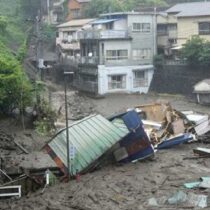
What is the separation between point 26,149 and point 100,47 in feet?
80.5

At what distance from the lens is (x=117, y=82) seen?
155 ft

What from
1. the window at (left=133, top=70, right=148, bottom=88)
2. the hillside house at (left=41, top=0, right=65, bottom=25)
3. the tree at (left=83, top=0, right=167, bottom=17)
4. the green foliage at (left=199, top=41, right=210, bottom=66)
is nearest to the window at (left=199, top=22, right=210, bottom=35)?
the green foliage at (left=199, top=41, right=210, bottom=66)

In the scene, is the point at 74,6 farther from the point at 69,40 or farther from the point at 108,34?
the point at 108,34

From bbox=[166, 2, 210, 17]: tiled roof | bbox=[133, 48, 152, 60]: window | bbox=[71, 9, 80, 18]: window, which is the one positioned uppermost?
bbox=[71, 9, 80, 18]: window

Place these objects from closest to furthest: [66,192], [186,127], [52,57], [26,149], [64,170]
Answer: [66,192], [64,170], [26,149], [186,127], [52,57]

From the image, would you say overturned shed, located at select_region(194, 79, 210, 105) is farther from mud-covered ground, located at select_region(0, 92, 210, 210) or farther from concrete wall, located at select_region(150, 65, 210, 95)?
mud-covered ground, located at select_region(0, 92, 210, 210)

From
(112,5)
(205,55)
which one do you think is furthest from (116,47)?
(112,5)

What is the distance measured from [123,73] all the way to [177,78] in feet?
18.9

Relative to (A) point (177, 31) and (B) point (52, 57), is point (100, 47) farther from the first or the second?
(B) point (52, 57)

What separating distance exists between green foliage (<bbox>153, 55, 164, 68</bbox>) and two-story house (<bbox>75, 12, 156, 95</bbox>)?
0.57 meters

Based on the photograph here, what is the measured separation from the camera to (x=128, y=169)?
20.3 meters

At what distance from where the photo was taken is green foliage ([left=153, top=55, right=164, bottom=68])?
47.9m

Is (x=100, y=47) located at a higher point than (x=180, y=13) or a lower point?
lower

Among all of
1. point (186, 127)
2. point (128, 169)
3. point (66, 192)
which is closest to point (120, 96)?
point (186, 127)
